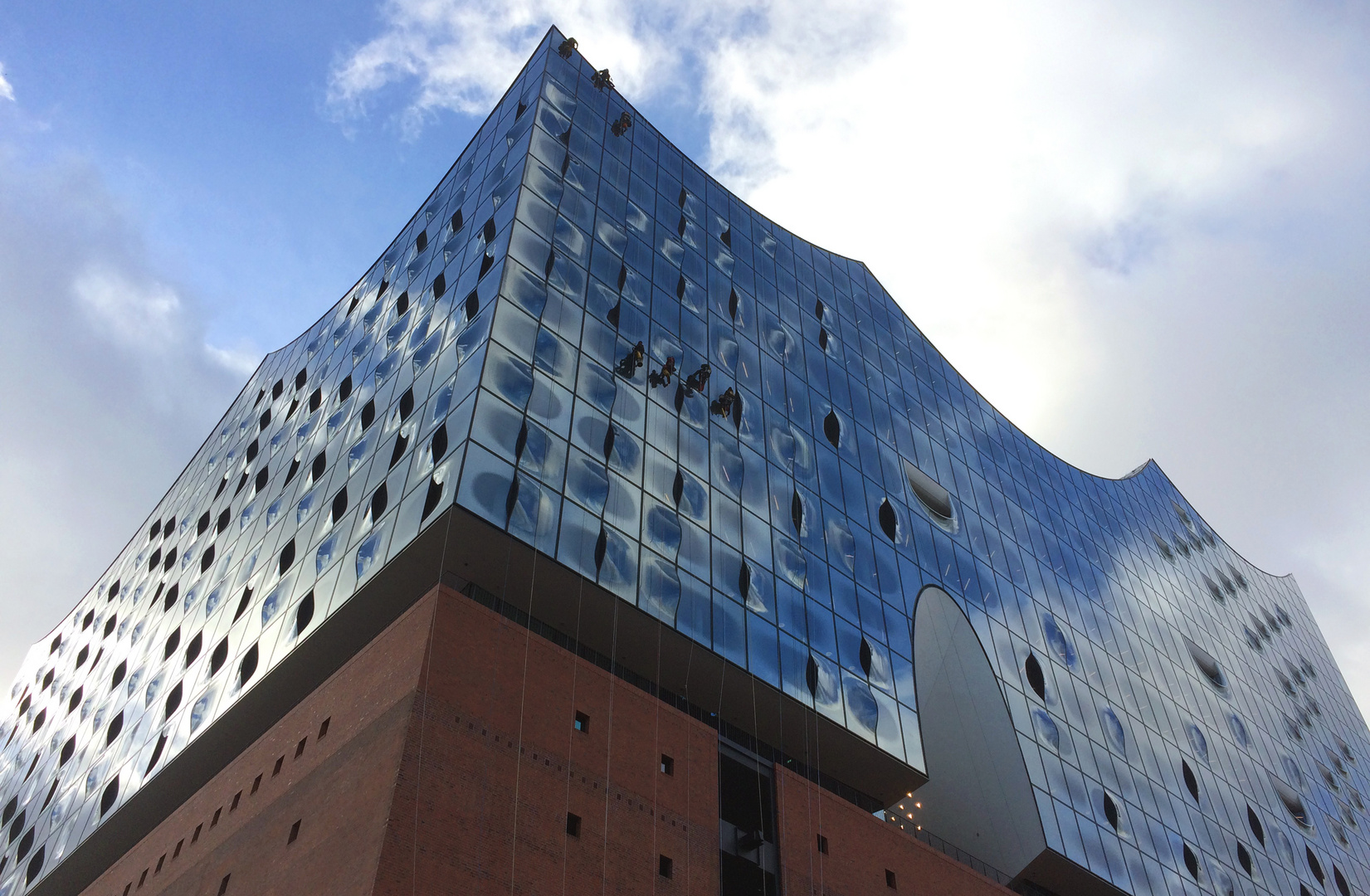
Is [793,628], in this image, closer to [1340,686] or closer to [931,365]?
[931,365]

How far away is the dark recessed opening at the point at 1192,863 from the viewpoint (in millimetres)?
27656

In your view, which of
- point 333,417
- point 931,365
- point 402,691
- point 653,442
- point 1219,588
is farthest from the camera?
point 1219,588

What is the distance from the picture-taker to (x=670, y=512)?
20234 millimetres

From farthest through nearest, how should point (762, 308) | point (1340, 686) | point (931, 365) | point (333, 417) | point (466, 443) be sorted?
point (1340, 686)
point (931, 365)
point (762, 308)
point (333, 417)
point (466, 443)

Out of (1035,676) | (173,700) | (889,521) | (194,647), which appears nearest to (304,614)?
(173,700)

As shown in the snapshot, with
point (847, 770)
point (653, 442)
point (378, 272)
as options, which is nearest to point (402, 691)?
point (653, 442)

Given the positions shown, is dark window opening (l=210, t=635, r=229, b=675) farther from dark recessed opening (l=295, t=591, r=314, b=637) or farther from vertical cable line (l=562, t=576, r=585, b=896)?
vertical cable line (l=562, t=576, r=585, b=896)

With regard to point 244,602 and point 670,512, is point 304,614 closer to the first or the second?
point 244,602

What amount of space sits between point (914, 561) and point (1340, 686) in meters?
40.6

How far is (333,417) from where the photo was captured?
2500cm

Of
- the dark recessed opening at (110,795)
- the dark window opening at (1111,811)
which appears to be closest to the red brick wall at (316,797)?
the dark recessed opening at (110,795)

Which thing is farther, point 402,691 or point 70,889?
point 70,889

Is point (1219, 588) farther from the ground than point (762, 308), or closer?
farther from the ground

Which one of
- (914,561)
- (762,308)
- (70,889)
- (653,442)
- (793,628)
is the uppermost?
(762,308)
